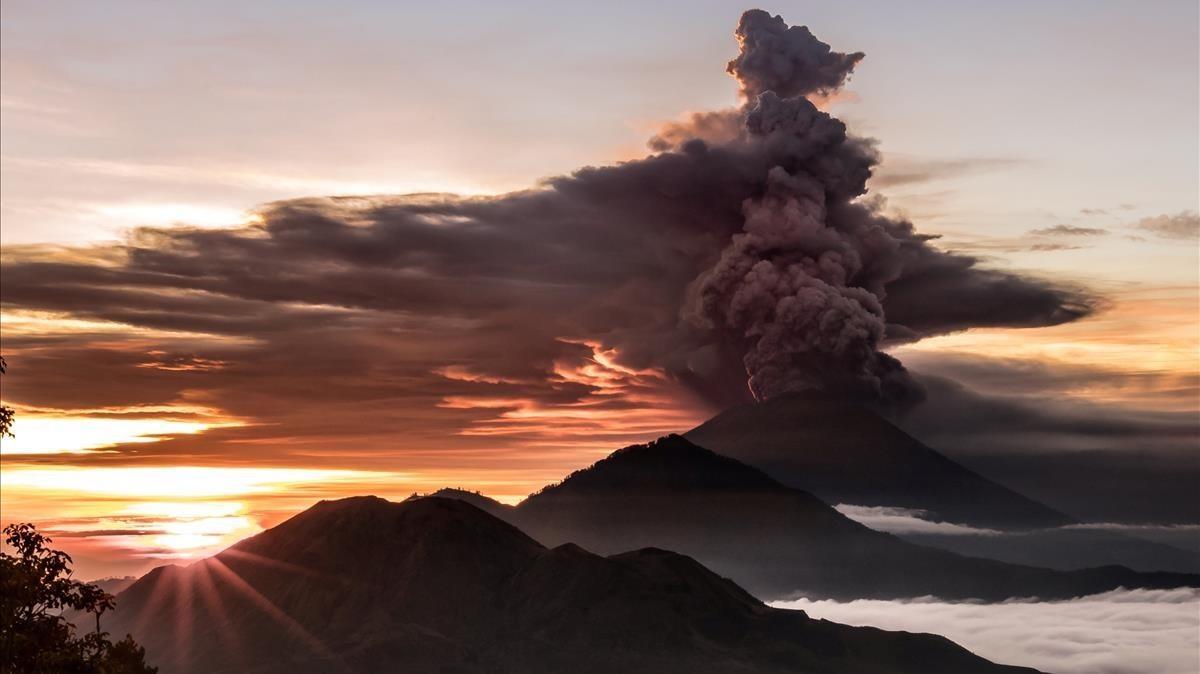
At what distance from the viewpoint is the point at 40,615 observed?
2830 cm

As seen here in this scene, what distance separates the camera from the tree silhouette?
89.8 ft

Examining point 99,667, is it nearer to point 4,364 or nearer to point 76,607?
point 76,607

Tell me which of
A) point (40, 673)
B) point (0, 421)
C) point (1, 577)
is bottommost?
point (40, 673)

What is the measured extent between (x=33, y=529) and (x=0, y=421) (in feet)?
7.62

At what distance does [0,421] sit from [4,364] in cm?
113

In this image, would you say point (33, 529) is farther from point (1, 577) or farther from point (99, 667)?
point (99, 667)

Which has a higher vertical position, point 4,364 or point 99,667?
point 4,364

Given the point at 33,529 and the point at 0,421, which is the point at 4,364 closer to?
the point at 0,421

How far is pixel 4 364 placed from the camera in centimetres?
2678

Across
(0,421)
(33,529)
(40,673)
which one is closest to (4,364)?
(0,421)

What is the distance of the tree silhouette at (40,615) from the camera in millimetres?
27375

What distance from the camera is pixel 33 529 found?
1093 inches

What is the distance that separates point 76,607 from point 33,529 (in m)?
2.22

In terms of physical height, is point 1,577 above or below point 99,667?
above
